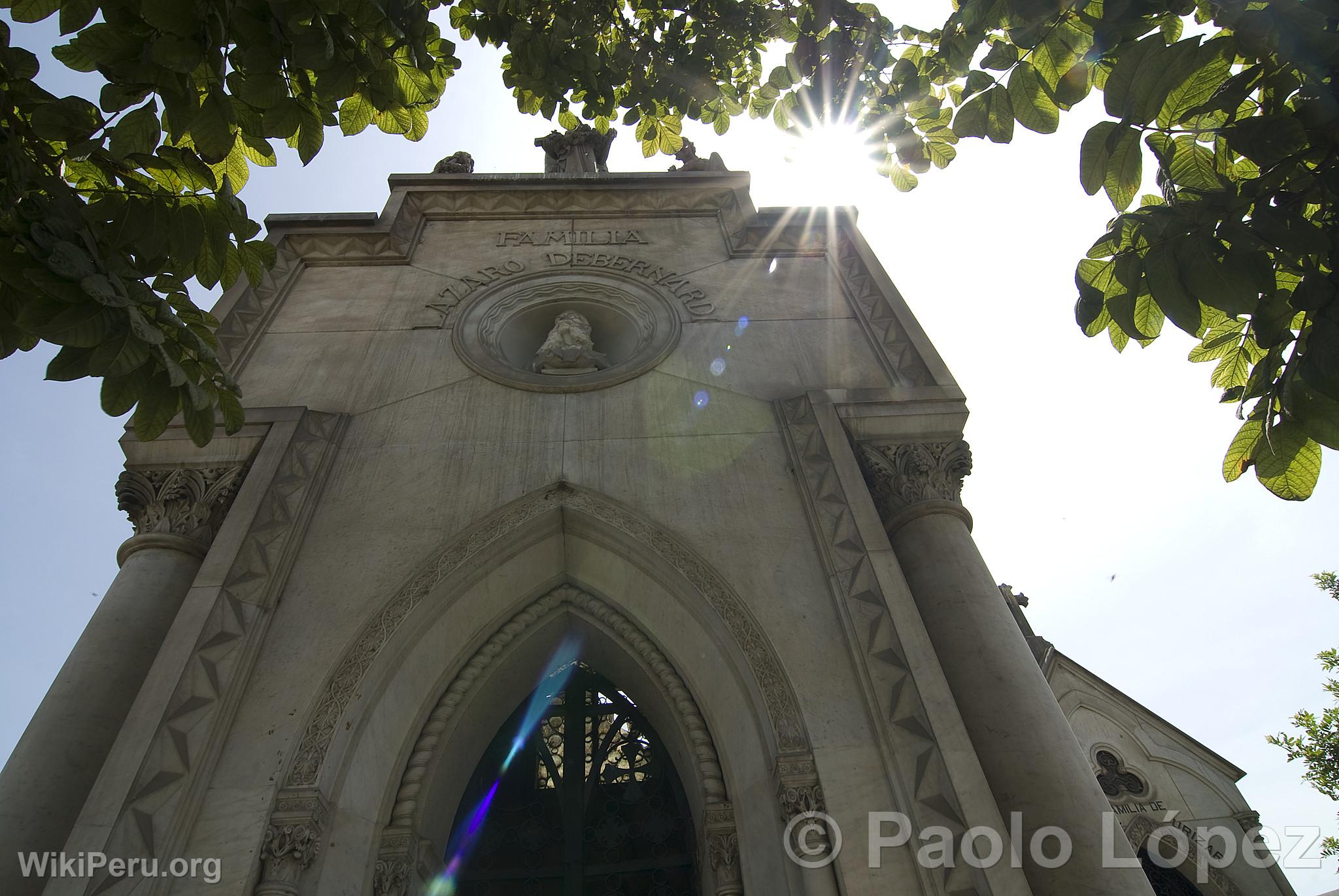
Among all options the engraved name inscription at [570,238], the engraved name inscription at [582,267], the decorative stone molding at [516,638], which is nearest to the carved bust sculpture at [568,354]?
the engraved name inscription at [582,267]

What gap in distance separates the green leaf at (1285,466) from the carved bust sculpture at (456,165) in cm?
968

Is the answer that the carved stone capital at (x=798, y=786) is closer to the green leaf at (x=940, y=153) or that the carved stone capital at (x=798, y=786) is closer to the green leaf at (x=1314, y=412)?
the green leaf at (x=1314, y=412)

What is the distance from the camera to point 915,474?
6.23 metres

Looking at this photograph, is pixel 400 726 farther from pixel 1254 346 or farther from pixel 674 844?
pixel 1254 346

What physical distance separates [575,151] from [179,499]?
798 cm

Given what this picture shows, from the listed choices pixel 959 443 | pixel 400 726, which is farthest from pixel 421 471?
pixel 959 443

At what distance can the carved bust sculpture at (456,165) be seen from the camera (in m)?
10.7

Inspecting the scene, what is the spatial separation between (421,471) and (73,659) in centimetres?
249

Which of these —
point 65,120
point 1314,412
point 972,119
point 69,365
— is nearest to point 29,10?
point 65,120

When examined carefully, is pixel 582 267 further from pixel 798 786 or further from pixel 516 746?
pixel 798 786

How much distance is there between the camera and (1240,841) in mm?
13305

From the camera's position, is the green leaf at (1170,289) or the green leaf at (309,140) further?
the green leaf at (309,140)

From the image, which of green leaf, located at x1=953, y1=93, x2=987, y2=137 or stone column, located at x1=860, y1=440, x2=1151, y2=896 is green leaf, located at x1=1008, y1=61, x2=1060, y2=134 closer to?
A: green leaf, located at x1=953, y1=93, x2=987, y2=137

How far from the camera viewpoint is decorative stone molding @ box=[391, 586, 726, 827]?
5086 mm
